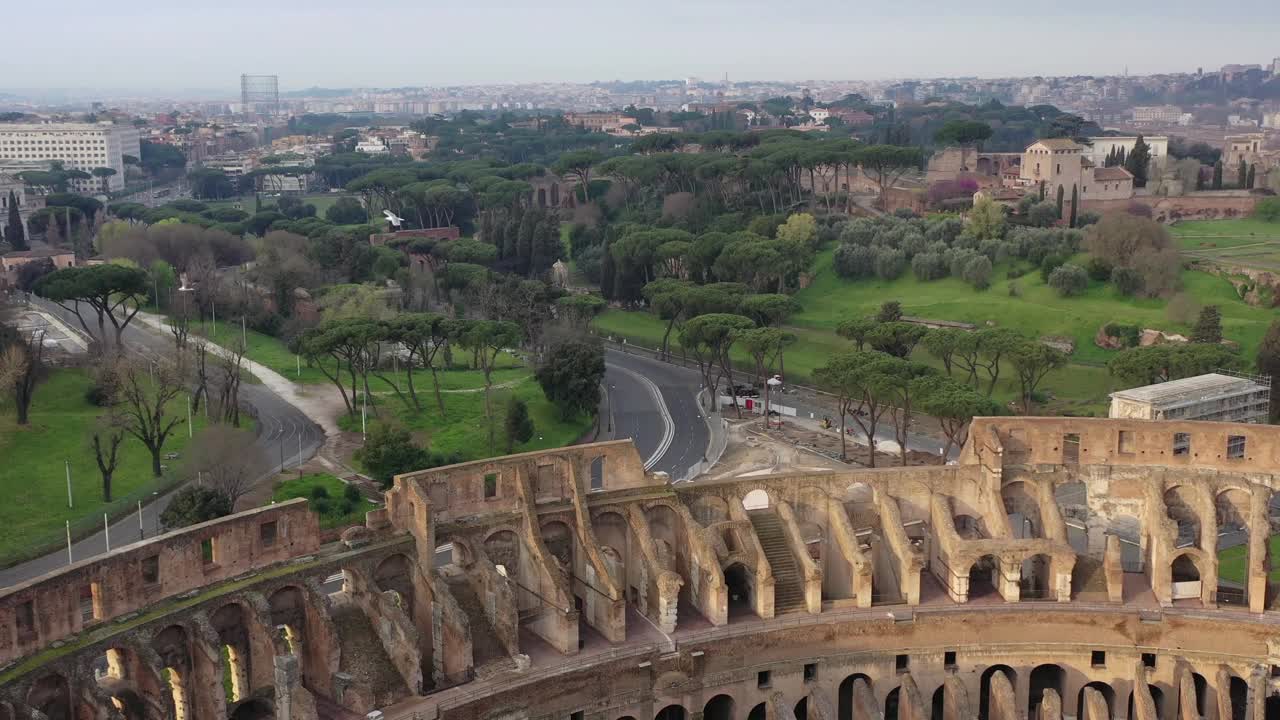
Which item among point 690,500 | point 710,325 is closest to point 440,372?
point 710,325

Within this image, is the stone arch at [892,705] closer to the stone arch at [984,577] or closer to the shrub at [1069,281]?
the stone arch at [984,577]

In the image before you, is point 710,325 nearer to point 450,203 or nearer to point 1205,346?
point 1205,346

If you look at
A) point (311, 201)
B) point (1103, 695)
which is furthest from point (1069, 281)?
point (311, 201)

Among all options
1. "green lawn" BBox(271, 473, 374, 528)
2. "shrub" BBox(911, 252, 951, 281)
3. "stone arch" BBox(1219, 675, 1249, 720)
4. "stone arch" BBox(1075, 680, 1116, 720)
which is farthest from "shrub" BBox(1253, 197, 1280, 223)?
"green lawn" BBox(271, 473, 374, 528)

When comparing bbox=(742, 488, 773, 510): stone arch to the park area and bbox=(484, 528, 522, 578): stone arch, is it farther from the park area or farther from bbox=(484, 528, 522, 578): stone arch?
the park area

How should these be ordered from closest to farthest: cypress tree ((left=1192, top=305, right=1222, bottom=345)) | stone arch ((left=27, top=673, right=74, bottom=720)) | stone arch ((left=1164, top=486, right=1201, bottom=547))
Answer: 1. stone arch ((left=27, top=673, right=74, bottom=720))
2. stone arch ((left=1164, top=486, right=1201, bottom=547))
3. cypress tree ((left=1192, top=305, right=1222, bottom=345))

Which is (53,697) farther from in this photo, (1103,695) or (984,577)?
(1103,695)

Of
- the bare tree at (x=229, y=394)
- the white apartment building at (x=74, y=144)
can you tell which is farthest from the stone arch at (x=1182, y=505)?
the white apartment building at (x=74, y=144)
